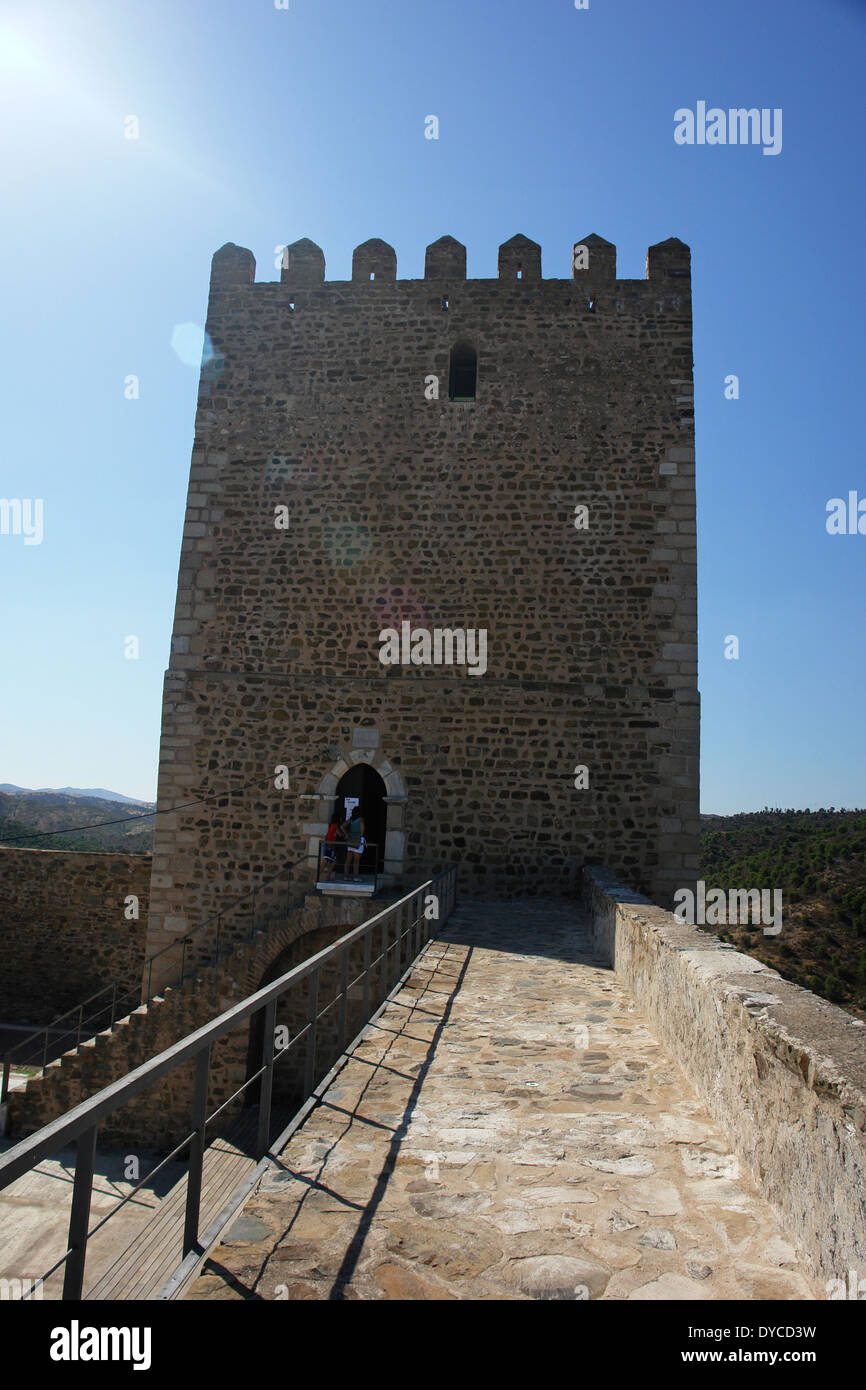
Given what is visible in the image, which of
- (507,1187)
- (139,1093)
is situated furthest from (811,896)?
(139,1093)

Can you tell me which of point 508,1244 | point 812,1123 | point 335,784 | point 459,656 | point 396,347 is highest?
point 396,347

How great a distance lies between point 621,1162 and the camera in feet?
10.5

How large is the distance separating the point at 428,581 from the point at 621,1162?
8.73m

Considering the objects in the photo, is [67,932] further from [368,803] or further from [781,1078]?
[781,1078]

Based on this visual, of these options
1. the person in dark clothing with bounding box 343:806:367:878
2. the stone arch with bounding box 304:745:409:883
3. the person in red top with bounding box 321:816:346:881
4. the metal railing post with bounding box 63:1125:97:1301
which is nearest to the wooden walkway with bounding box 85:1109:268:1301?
the person in red top with bounding box 321:816:346:881

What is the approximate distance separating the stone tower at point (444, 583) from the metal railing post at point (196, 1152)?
7875mm

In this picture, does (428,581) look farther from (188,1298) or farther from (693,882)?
(188,1298)

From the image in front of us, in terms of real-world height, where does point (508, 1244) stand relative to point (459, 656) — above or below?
below

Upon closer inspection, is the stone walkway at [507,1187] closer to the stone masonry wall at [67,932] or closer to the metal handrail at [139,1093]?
the metal handrail at [139,1093]

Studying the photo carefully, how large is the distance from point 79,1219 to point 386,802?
8767 mm

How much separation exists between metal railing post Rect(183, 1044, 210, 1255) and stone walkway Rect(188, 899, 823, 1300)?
0.48ft

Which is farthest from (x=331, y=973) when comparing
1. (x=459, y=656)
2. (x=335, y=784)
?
(x=459, y=656)

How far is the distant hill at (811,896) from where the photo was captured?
15812mm

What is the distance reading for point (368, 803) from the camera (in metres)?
11.9
